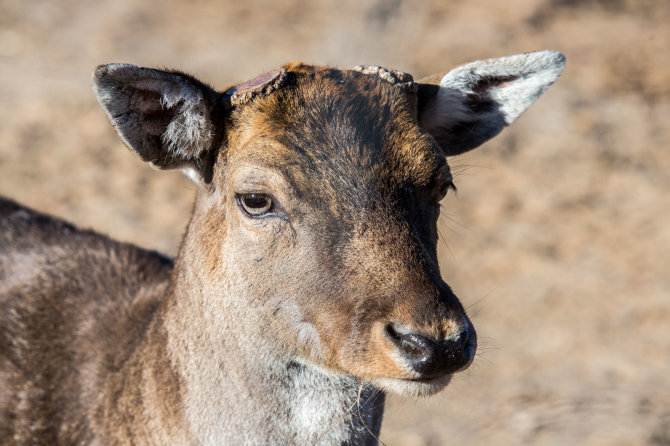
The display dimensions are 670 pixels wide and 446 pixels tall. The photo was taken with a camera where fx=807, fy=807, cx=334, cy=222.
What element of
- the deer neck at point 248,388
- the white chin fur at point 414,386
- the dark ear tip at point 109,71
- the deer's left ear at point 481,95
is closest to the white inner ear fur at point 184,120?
the dark ear tip at point 109,71

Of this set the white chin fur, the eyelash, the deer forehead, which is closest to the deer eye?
the eyelash

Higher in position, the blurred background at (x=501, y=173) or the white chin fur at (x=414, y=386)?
the blurred background at (x=501, y=173)

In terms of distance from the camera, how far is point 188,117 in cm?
369

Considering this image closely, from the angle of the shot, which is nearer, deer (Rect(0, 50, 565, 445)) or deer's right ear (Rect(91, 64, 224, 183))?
deer (Rect(0, 50, 565, 445))

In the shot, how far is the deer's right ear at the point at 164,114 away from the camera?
354 centimetres

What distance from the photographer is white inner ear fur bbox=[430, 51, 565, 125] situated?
413cm

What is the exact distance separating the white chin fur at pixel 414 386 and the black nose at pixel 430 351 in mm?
99

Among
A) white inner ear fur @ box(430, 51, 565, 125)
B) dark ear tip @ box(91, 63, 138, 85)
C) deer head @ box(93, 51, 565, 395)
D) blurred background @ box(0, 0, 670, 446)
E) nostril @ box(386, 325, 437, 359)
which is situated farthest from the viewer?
blurred background @ box(0, 0, 670, 446)

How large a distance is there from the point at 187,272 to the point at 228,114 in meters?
0.79

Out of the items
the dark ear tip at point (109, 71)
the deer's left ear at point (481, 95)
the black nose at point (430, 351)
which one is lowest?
the black nose at point (430, 351)

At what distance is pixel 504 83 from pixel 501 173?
580 cm

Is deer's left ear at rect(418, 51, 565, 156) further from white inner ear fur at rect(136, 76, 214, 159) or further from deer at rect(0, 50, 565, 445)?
white inner ear fur at rect(136, 76, 214, 159)

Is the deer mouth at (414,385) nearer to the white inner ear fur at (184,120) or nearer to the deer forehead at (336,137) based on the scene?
the deer forehead at (336,137)

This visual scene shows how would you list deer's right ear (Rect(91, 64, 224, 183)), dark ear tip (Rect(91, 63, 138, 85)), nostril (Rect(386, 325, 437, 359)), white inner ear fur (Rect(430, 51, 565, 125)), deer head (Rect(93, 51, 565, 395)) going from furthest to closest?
white inner ear fur (Rect(430, 51, 565, 125)), deer's right ear (Rect(91, 64, 224, 183)), dark ear tip (Rect(91, 63, 138, 85)), deer head (Rect(93, 51, 565, 395)), nostril (Rect(386, 325, 437, 359))
